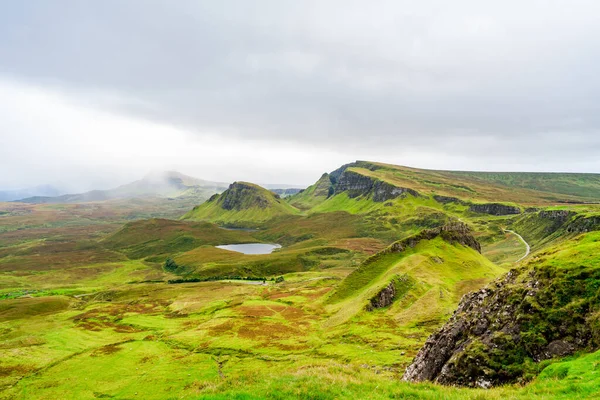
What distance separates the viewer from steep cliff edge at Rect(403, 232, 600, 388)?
2453 centimetres

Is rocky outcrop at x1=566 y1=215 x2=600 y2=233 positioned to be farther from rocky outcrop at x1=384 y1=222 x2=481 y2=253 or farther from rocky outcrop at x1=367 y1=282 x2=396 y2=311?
rocky outcrop at x1=367 y1=282 x2=396 y2=311

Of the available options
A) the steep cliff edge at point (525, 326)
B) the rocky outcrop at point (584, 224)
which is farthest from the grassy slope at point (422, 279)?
the rocky outcrop at point (584, 224)

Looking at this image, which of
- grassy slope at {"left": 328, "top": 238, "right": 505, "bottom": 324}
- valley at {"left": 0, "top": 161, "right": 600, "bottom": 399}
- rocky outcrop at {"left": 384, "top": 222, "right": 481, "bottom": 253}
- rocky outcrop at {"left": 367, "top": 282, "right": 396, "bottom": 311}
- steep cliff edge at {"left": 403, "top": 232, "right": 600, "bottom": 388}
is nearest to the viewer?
valley at {"left": 0, "top": 161, "right": 600, "bottom": 399}

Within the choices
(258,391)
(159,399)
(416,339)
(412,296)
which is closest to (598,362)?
(258,391)

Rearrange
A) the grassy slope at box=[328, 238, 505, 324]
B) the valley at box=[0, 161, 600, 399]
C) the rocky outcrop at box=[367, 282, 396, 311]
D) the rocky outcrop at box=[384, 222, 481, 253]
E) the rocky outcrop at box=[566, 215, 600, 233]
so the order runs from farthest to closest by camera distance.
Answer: the rocky outcrop at box=[566, 215, 600, 233] < the rocky outcrop at box=[384, 222, 481, 253] < the rocky outcrop at box=[367, 282, 396, 311] < the grassy slope at box=[328, 238, 505, 324] < the valley at box=[0, 161, 600, 399]

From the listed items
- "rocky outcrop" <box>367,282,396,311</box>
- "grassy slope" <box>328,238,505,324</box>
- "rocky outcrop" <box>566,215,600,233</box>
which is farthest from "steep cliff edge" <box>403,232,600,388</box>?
"rocky outcrop" <box>566,215,600,233</box>

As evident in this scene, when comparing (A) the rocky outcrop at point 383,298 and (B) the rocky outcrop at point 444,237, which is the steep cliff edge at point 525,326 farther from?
(B) the rocky outcrop at point 444,237

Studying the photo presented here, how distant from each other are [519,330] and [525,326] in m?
0.60

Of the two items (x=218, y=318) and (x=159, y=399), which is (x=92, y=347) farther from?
(x=159, y=399)

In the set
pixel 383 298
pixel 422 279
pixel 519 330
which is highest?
pixel 519 330

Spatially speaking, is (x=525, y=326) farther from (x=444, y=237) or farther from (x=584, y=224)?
(x=584, y=224)

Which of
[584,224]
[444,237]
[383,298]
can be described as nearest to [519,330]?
[383,298]

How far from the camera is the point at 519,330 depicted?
89.2 feet

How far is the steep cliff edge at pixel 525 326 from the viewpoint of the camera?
2453 cm
